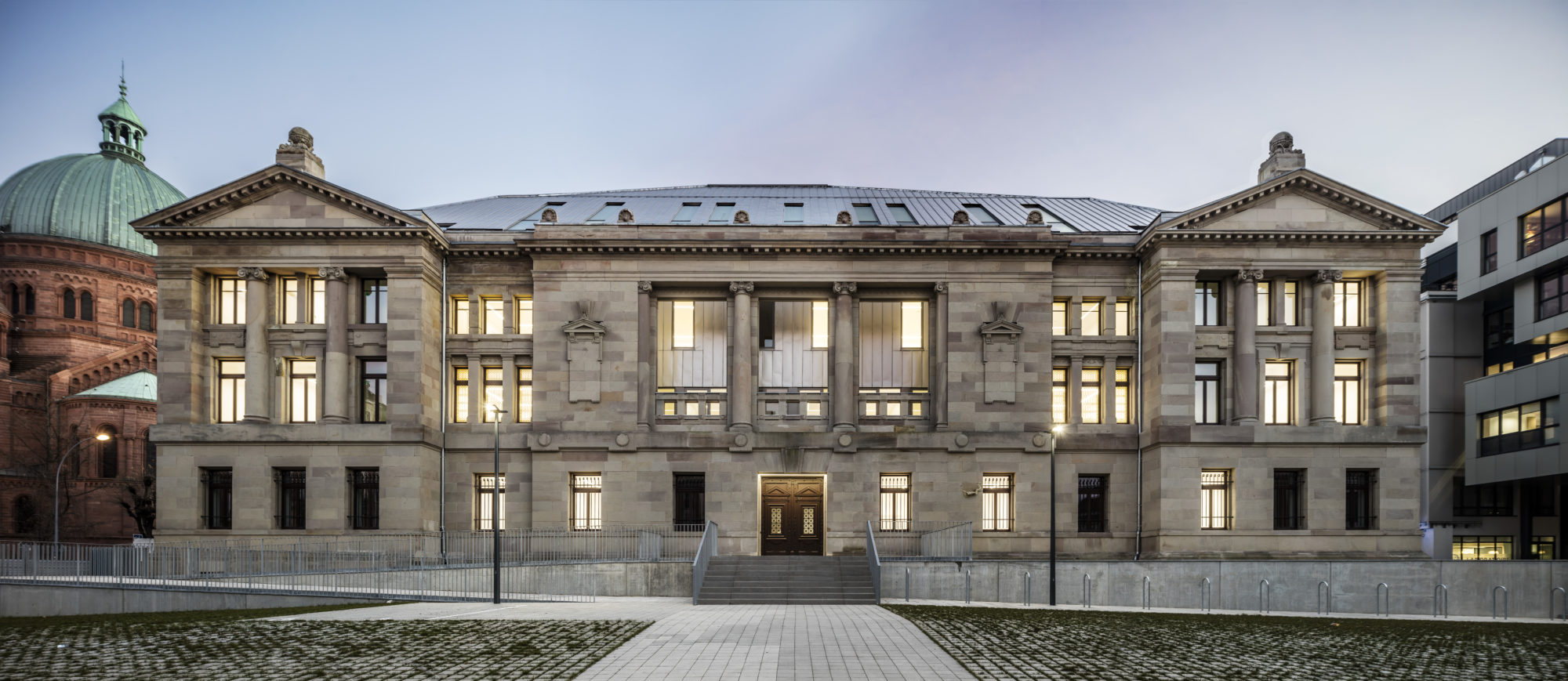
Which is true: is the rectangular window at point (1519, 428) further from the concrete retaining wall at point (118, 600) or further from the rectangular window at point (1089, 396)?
the concrete retaining wall at point (118, 600)

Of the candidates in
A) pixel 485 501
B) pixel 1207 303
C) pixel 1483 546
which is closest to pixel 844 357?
pixel 1207 303

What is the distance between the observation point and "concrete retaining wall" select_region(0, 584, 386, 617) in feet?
93.5

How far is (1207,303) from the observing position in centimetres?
3938

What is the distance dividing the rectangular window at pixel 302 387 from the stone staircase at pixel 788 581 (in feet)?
58.5

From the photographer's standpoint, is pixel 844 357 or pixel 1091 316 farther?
pixel 1091 316

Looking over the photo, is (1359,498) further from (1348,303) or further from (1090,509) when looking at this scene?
(1090,509)

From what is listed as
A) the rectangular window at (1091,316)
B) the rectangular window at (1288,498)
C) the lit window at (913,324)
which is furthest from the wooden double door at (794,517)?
the rectangular window at (1288,498)

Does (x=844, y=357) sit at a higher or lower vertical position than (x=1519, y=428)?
higher

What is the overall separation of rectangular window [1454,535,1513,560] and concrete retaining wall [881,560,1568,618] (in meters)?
19.4

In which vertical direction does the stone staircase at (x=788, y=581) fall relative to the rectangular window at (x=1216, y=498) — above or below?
below

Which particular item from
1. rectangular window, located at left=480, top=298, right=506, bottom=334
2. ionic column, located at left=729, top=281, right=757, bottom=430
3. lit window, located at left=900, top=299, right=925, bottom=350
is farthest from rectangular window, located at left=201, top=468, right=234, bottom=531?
lit window, located at left=900, top=299, right=925, bottom=350

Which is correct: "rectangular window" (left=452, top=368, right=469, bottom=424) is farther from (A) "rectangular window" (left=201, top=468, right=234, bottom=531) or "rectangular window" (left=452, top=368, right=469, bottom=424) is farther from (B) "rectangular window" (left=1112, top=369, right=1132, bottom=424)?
(B) "rectangular window" (left=1112, top=369, right=1132, bottom=424)

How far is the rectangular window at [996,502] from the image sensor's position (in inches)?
1516

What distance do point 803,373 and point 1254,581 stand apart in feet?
57.9
